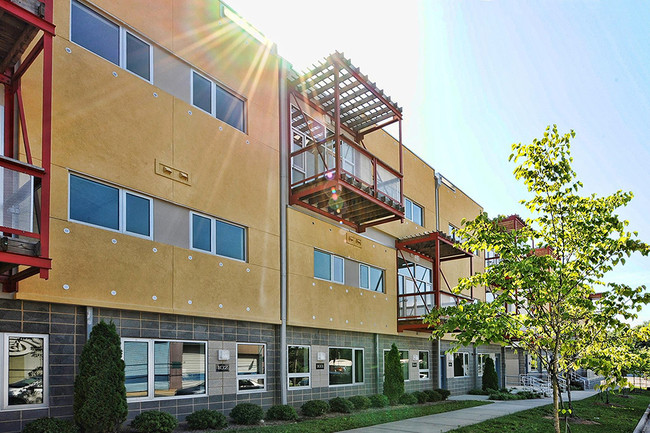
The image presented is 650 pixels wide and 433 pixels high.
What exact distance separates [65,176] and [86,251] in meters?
1.47

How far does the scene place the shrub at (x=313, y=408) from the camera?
1487 cm

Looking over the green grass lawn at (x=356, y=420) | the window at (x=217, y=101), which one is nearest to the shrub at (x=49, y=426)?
the green grass lawn at (x=356, y=420)

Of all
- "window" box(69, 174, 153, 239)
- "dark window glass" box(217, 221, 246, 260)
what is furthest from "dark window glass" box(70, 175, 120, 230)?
"dark window glass" box(217, 221, 246, 260)

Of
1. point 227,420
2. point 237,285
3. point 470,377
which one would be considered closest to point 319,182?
point 237,285

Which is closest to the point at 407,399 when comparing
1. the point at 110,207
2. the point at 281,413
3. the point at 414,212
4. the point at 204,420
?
the point at 281,413

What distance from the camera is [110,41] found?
1144 centimetres

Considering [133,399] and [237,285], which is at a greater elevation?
[237,285]

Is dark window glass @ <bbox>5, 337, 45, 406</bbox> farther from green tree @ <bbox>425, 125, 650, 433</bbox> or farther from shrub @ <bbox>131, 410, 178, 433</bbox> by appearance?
green tree @ <bbox>425, 125, 650, 433</bbox>

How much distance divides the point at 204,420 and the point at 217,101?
8.07 metres

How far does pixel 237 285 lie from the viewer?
45.3 feet

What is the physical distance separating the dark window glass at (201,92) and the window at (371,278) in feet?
29.7

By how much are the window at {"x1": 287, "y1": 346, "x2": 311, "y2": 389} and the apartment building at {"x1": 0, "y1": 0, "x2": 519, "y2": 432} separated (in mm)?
58

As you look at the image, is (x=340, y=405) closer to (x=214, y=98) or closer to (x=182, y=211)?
(x=182, y=211)

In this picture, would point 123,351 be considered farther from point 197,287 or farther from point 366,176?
point 366,176
